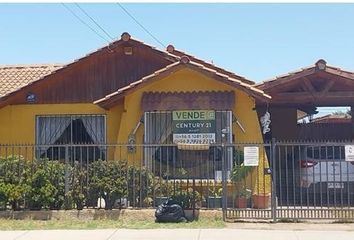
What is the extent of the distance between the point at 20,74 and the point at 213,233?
A: 432 inches

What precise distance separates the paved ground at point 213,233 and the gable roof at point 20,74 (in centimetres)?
831

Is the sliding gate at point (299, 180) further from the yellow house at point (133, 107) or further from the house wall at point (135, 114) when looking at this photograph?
the yellow house at point (133, 107)

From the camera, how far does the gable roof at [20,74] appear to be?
19.0 m

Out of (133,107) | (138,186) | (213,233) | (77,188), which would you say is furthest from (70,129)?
(213,233)

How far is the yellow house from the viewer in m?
15.6

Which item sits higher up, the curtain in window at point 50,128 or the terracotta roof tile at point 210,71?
the terracotta roof tile at point 210,71

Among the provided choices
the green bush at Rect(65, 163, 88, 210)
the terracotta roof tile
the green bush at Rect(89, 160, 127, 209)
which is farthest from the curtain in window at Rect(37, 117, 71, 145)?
the green bush at Rect(89, 160, 127, 209)

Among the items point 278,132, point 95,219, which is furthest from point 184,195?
point 278,132

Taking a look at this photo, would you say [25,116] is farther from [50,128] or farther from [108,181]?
[108,181]

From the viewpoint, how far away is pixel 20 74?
64.9ft

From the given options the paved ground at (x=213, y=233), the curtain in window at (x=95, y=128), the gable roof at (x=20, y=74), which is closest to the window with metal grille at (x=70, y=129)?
the curtain in window at (x=95, y=128)

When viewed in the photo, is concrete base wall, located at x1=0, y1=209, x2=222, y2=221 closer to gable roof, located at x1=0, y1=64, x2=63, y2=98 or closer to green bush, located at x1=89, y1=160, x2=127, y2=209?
green bush, located at x1=89, y1=160, x2=127, y2=209

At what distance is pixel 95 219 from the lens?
12820 millimetres

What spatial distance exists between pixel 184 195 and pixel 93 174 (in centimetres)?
206
